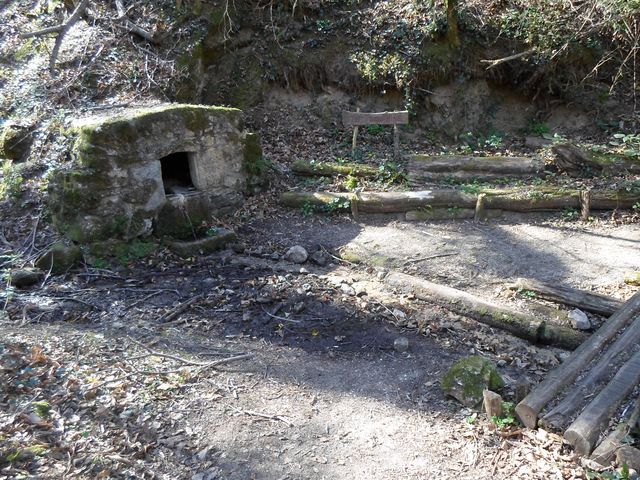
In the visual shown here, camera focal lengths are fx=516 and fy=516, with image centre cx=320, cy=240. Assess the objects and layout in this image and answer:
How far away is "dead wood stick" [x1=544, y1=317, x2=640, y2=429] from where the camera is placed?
4.11 metres

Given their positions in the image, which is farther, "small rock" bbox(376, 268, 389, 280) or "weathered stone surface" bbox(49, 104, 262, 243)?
"weathered stone surface" bbox(49, 104, 262, 243)

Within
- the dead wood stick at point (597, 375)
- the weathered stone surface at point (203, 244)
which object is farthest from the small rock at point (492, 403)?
the weathered stone surface at point (203, 244)

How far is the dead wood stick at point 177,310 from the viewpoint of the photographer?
589 cm

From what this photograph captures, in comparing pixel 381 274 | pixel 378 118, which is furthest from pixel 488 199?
pixel 378 118

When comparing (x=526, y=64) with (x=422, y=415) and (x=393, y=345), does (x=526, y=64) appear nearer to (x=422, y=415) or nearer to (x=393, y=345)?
(x=393, y=345)

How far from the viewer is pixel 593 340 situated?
5.16m

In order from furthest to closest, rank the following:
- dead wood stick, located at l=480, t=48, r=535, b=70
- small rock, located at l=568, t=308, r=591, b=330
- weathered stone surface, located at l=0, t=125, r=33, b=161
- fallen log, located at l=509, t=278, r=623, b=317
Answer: dead wood stick, located at l=480, t=48, r=535, b=70
weathered stone surface, located at l=0, t=125, r=33, b=161
fallen log, located at l=509, t=278, r=623, b=317
small rock, located at l=568, t=308, r=591, b=330

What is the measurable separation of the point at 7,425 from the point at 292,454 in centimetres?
208

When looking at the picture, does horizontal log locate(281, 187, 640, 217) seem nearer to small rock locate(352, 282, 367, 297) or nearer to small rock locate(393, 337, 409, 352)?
small rock locate(352, 282, 367, 297)

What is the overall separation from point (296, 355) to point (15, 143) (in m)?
6.95

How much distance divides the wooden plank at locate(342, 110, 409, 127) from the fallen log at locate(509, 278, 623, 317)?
460 cm

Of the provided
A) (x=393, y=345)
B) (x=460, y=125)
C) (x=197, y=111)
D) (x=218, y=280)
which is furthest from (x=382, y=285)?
(x=460, y=125)

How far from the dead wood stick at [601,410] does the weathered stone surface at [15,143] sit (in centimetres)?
926

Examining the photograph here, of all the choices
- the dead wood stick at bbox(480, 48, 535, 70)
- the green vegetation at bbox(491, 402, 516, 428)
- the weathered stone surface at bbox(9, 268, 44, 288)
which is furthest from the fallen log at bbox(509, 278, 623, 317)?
the dead wood stick at bbox(480, 48, 535, 70)
